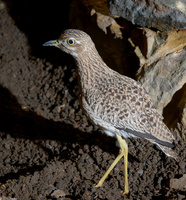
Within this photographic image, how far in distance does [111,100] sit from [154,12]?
1277 mm

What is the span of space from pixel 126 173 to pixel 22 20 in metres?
4.23

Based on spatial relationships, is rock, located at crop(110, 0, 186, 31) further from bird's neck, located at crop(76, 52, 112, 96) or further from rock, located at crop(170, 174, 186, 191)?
rock, located at crop(170, 174, 186, 191)

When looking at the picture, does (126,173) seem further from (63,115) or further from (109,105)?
(63,115)

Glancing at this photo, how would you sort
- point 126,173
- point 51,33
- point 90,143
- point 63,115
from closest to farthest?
1. point 126,173
2. point 90,143
3. point 63,115
4. point 51,33

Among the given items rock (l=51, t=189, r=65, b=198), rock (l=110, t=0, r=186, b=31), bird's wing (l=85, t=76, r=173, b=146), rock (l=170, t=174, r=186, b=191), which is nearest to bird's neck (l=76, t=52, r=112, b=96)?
bird's wing (l=85, t=76, r=173, b=146)

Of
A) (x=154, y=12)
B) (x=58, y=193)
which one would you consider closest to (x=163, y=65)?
(x=154, y=12)

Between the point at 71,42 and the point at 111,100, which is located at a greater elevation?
the point at 71,42

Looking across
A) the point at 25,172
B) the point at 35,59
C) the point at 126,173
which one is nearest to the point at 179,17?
the point at 126,173

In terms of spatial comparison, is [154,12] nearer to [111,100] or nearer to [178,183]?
[111,100]

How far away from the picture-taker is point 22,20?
6.36 meters

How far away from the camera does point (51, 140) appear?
424cm

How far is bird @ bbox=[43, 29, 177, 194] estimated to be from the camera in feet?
10.6

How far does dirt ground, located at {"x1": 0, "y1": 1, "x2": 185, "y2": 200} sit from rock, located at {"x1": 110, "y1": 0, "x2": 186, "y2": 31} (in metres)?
1.43

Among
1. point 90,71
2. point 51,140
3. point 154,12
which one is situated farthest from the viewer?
point 51,140
